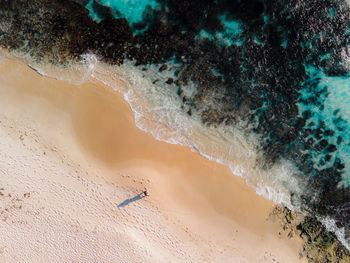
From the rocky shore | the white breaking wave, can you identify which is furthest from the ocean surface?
the rocky shore

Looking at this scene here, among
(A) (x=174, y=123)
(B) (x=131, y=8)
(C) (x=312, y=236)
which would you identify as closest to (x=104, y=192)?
(A) (x=174, y=123)

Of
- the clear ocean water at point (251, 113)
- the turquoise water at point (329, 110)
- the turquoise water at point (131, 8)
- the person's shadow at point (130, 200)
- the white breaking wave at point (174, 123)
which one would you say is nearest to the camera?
the person's shadow at point (130, 200)

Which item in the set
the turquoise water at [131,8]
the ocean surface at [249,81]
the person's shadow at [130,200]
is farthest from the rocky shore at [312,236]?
the turquoise water at [131,8]

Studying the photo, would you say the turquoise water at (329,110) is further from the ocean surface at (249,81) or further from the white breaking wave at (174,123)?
the white breaking wave at (174,123)

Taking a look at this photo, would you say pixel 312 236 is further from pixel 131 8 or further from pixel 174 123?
pixel 131 8

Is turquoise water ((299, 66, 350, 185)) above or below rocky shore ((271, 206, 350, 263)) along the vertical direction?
above

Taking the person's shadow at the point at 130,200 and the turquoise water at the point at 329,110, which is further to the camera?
the turquoise water at the point at 329,110

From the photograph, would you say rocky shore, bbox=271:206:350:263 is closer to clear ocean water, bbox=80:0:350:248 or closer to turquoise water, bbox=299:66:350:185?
clear ocean water, bbox=80:0:350:248
